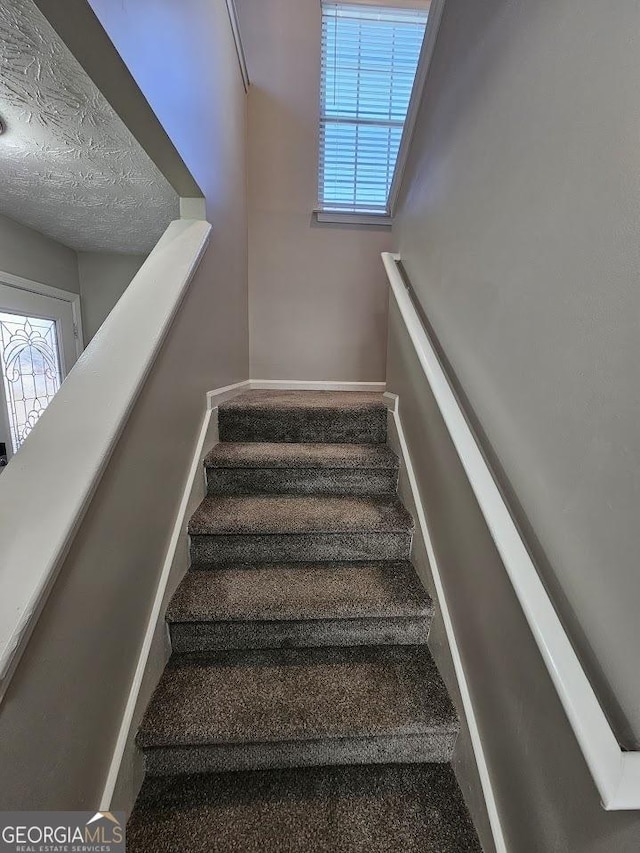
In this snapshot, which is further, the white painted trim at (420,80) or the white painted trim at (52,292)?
the white painted trim at (52,292)

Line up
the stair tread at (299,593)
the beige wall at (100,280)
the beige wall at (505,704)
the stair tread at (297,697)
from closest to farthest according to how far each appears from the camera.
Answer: the beige wall at (505,704), the stair tread at (297,697), the stair tread at (299,593), the beige wall at (100,280)

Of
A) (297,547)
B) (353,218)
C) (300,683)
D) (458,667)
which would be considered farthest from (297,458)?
(353,218)

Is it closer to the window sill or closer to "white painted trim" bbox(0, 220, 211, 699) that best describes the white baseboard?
"white painted trim" bbox(0, 220, 211, 699)

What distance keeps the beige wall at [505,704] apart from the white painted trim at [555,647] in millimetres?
75

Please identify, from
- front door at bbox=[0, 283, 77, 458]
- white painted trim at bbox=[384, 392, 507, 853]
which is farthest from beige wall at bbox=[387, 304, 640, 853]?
Result: front door at bbox=[0, 283, 77, 458]

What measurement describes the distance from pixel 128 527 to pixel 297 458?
2.40 feet

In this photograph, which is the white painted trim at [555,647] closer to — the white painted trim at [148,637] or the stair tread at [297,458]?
the stair tread at [297,458]

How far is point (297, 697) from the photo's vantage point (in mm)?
973

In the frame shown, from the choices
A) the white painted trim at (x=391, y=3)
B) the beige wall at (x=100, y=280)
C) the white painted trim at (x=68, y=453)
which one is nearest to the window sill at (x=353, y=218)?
the white painted trim at (x=391, y=3)

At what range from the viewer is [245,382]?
2484 mm

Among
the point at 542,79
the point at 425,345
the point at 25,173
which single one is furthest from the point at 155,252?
the point at 542,79

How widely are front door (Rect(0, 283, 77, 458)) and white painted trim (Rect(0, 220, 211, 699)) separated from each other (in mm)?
1463

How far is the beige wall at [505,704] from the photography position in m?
0.58

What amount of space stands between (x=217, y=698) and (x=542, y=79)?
1.61 m
